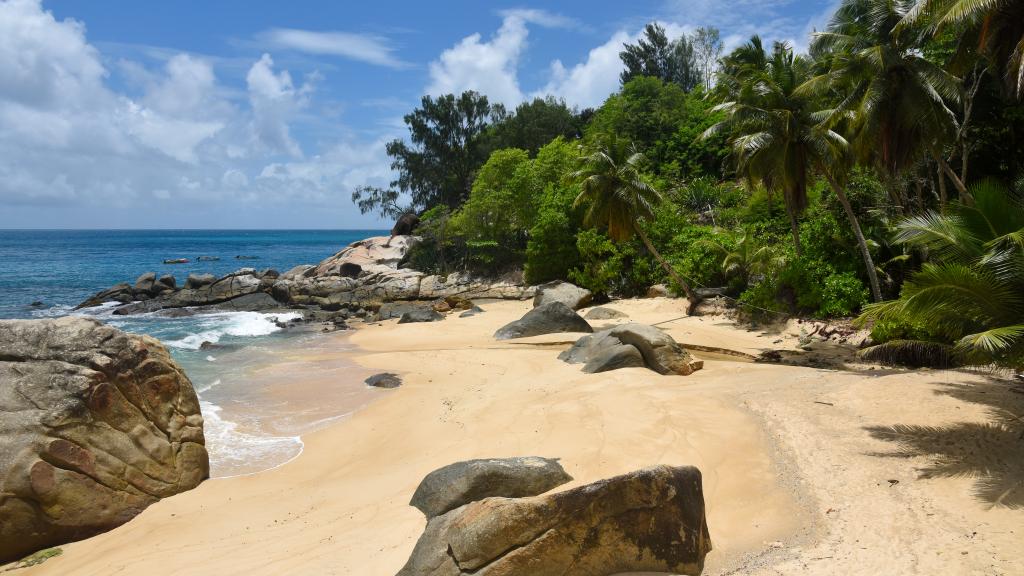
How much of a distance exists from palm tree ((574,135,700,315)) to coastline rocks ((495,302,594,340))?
5.11 meters

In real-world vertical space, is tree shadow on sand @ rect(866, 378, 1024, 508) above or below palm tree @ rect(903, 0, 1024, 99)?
below

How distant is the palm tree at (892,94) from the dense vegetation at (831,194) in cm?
6

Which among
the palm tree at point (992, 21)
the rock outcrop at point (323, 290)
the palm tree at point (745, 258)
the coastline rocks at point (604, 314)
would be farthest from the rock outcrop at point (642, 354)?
the rock outcrop at point (323, 290)

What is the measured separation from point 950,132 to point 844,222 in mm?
5569

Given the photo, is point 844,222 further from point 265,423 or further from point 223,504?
point 223,504

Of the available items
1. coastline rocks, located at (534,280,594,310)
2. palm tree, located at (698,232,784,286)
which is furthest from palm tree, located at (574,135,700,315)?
coastline rocks, located at (534,280,594,310)

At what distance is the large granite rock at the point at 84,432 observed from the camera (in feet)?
27.5

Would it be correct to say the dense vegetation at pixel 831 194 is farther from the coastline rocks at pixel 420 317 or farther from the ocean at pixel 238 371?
the ocean at pixel 238 371

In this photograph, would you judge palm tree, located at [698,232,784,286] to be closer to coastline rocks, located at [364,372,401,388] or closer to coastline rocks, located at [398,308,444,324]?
coastline rocks, located at [398,308,444,324]

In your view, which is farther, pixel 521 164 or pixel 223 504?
pixel 521 164

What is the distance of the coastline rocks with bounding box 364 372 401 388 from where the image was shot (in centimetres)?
1726

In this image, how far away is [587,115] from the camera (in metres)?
62.8

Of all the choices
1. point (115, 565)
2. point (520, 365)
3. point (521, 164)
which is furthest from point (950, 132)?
point (521, 164)

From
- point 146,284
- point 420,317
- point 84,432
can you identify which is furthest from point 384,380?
point 146,284
